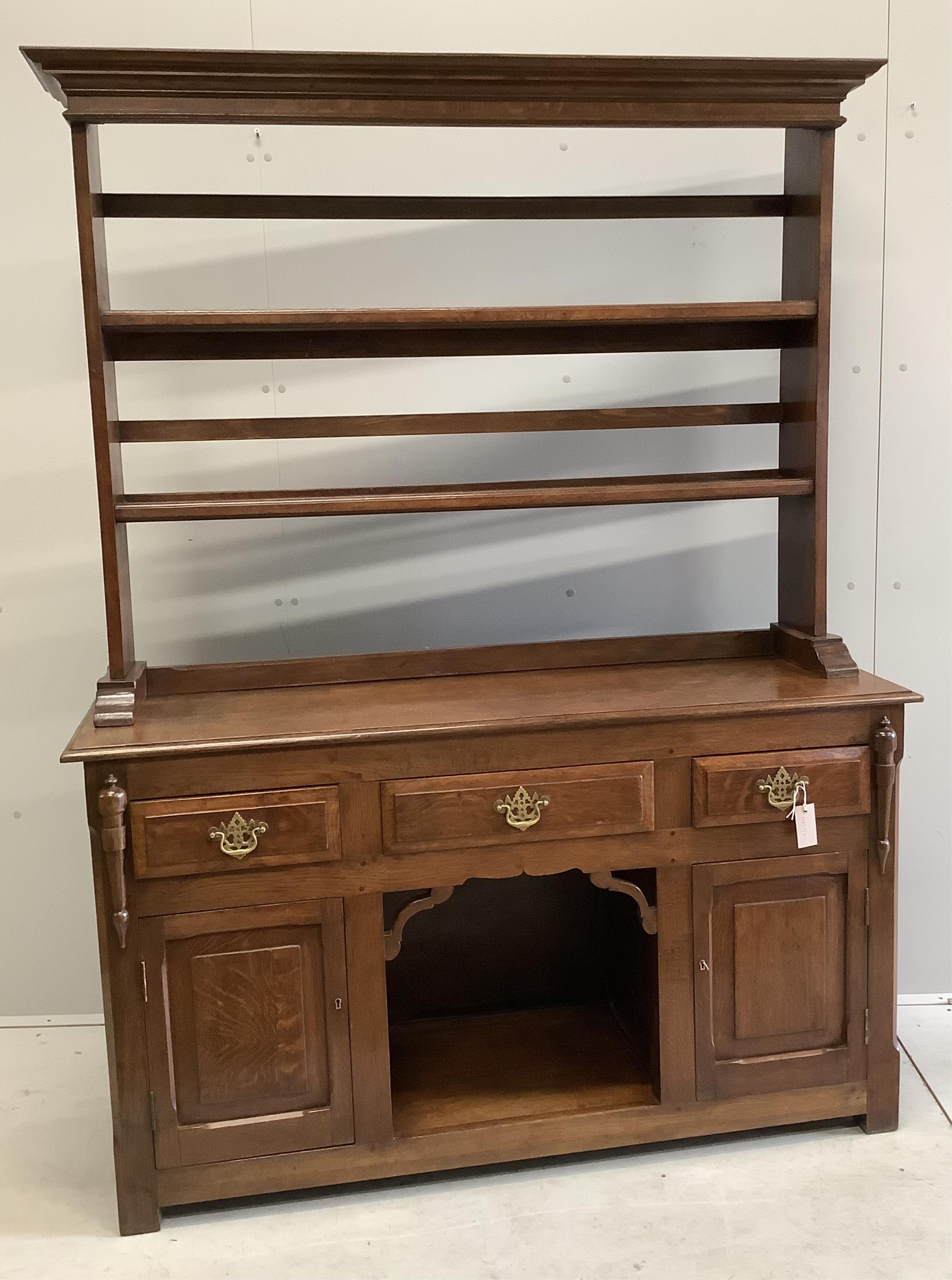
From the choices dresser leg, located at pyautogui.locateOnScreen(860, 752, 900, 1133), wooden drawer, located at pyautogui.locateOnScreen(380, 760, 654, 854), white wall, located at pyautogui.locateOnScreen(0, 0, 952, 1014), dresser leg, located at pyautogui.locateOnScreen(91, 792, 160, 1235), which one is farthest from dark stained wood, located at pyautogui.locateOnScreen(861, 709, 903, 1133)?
dresser leg, located at pyautogui.locateOnScreen(91, 792, 160, 1235)

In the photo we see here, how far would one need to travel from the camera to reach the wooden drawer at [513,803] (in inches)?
81.7

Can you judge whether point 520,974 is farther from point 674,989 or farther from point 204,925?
point 204,925

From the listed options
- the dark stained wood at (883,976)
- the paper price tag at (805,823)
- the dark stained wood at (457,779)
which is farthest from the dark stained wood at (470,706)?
the dark stained wood at (883,976)

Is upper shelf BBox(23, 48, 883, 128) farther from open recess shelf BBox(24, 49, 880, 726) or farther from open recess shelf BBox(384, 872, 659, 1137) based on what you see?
open recess shelf BBox(384, 872, 659, 1137)

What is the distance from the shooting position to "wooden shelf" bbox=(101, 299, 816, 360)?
2.13 metres

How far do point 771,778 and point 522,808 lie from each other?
507mm

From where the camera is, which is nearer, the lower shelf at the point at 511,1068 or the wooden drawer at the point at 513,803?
the wooden drawer at the point at 513,803

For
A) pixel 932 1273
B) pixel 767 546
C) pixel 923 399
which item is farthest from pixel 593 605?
pixel 932 1273

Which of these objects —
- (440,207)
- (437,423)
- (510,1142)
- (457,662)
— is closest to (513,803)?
(457,662)

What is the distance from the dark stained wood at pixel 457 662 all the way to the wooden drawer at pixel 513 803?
43 centimetres

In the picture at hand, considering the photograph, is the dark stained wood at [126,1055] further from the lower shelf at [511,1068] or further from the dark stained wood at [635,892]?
the dark stained wood at [635,892]

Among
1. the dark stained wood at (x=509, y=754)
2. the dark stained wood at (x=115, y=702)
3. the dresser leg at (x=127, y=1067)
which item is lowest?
the dresser leg at (x=127, y=1067)

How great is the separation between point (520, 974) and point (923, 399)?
1.78 metres

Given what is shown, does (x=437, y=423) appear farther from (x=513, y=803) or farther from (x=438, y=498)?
(x=513, y=803)
